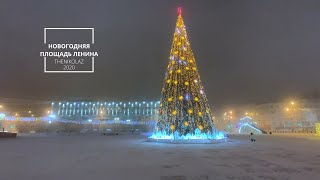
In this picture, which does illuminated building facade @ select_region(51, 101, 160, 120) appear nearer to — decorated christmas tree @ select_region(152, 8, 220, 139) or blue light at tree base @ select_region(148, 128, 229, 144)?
decorated christmas tree @ select_region(152, 8, 220, 139)

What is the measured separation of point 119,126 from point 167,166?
8677cm

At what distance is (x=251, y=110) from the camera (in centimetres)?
9444

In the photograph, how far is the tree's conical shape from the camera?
85.1ft

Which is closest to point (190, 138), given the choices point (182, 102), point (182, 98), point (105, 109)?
point (182, 102)

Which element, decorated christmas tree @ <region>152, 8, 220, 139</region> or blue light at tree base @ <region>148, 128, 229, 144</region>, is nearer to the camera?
blue light at tree base @ <region>148, 128, 229, 144</region>

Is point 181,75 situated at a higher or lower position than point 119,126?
higher

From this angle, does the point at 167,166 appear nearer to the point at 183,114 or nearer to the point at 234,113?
the point at 183,114

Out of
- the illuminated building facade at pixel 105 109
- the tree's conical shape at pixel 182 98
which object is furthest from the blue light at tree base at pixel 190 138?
the illuminated building facade at pixel 105 109

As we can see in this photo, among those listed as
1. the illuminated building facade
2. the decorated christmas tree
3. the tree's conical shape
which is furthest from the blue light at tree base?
the illuminated building facade

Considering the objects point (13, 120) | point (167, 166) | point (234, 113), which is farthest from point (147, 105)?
point (167, 166)

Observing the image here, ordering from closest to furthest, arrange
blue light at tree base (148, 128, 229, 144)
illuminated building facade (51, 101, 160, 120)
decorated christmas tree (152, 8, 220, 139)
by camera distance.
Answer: blue light at tree base (148, 128, 229, 144), decorated christmas tree (152, 8, 220, 139), illuminated building facade (51, 101, 160, 120)

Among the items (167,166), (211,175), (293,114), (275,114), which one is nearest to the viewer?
(211,175)

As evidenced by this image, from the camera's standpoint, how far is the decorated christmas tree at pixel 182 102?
25.9 m

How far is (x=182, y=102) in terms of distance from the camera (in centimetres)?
2631
